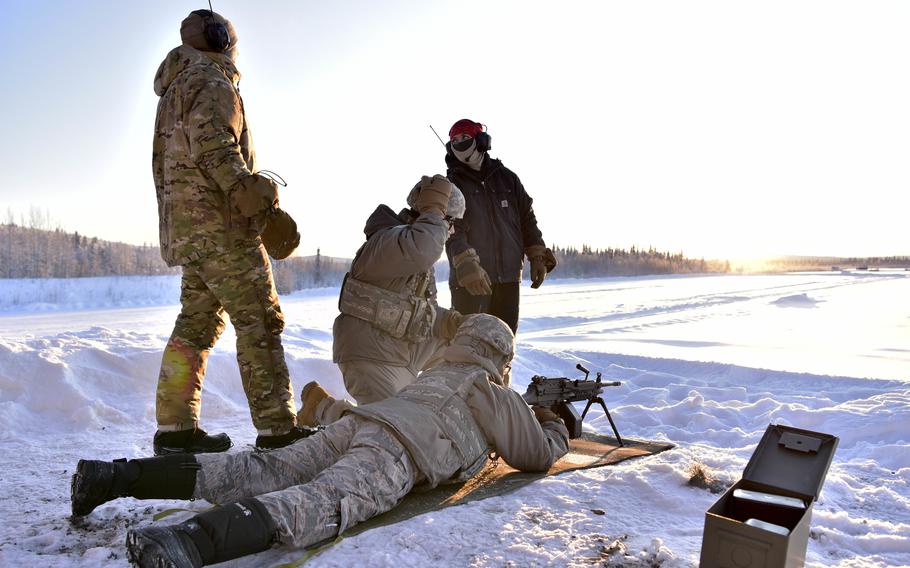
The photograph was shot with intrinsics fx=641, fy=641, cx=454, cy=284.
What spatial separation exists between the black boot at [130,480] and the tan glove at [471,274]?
2.44m

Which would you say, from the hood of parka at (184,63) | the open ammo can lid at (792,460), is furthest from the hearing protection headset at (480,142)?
the open ammo can lid at (792,460)

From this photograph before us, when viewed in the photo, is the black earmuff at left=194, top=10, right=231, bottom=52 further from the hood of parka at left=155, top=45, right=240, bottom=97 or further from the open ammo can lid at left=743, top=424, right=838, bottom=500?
the open ammo can lid at left=743, top=424, right=838, bottom=500

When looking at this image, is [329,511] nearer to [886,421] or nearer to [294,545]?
[294,545]

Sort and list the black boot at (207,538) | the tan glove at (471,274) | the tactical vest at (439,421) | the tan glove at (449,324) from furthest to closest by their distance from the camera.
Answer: the tan glove at (471,274) → the tan glove at (449,324) → the tactical vest at (439,421) → the black boot at (207,538)

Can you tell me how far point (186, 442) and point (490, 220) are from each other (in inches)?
107

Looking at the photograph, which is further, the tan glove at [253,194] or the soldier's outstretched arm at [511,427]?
the tan glove at [253,194]

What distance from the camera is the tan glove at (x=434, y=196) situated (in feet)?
12.1

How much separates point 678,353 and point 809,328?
497 cm

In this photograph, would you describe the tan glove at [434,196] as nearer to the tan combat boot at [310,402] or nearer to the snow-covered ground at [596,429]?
the tan combat boot at [310,402]

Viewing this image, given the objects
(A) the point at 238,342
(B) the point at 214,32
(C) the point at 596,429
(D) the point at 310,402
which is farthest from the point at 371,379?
(C) the point at 596,429

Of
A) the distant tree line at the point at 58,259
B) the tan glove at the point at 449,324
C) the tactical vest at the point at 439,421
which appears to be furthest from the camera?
the distant tree line at the point at 58,259

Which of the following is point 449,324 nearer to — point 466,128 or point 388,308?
point 388,308

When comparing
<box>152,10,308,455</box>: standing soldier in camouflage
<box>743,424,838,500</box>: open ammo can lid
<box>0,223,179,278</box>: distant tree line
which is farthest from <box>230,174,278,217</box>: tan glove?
<box>0,223,179,278</box>: distant tree line

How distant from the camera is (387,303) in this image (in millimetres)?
3600
